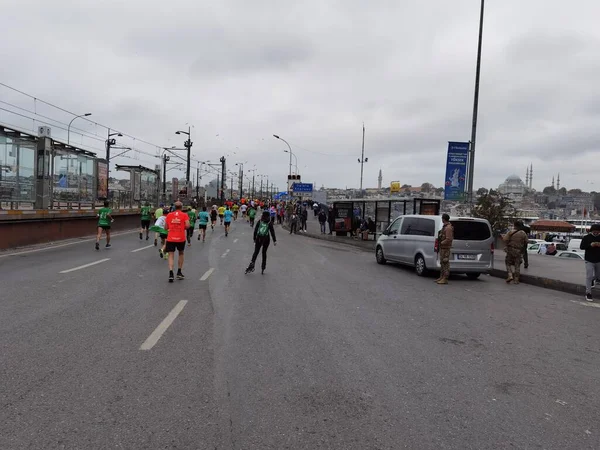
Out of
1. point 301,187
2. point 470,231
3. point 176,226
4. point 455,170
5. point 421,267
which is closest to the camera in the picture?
point 176,226

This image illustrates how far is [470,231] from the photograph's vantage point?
43.7 ft

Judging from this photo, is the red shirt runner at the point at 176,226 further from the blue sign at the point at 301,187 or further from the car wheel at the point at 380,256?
the blue sign at the point at 301,187

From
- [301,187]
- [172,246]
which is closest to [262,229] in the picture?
[172,246]

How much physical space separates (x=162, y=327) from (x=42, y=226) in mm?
14832

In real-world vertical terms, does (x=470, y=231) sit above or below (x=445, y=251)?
above

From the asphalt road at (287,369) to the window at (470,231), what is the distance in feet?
11.5

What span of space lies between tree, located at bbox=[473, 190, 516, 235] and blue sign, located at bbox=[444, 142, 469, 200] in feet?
14.9

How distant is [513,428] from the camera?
3760 mm

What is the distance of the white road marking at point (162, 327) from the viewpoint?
5633 millimetres

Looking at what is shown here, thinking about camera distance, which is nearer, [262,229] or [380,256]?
[262,229]

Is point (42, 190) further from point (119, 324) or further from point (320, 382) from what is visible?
point (320, 382)

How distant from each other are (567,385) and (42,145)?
19.6 m

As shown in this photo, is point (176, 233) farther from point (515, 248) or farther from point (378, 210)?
point (378, 210)

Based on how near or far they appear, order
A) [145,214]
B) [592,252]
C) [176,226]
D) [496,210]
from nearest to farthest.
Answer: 1. [592,252]
2. [176,226]
3. [145,214]
4. [496,210]
